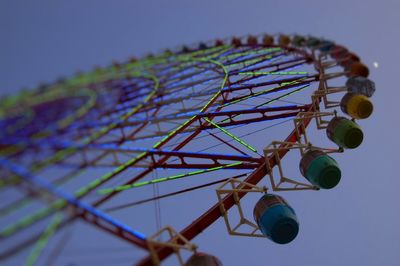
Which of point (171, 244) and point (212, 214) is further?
point (212, 214)

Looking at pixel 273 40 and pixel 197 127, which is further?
pixel 273 40

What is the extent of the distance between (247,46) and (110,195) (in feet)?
62.9

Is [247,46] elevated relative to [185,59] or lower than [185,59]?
elevated

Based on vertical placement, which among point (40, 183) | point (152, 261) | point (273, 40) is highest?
point (273, 40)

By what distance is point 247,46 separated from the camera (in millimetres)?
26469

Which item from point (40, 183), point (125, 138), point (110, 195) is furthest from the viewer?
point (125, 138)

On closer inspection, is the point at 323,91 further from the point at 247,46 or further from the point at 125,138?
the point at 247,46

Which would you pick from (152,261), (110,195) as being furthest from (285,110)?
(152,261)

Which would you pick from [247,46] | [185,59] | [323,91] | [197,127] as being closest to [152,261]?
[197,127]

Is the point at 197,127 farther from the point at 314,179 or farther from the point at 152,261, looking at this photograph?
the point at 152,261

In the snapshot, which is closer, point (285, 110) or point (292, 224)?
point (292, 224)

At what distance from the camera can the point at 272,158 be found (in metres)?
10.5

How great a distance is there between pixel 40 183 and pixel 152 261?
2.18m

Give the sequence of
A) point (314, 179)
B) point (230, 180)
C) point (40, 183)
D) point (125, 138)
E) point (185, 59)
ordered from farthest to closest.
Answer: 1. point (185, 59)
2. point (125, 138)
3. point (314, 179)
4. point (230, 180)
5. point (40, 183)
